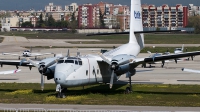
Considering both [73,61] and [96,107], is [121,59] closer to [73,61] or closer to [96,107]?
[73,61]

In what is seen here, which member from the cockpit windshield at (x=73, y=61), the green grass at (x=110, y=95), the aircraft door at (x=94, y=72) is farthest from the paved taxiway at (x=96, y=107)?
the aircraft door at (x=94, y=72)

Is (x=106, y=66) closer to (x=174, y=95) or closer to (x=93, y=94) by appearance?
(x=93, y=94)

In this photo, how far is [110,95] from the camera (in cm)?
3334

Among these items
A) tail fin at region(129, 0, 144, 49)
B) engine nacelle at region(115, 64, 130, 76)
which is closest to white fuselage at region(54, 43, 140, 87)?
engine nacelle at region(115, 64, 130, 76)

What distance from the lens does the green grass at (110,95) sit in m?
30.0

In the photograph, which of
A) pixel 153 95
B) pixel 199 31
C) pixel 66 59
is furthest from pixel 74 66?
pixel 199 31

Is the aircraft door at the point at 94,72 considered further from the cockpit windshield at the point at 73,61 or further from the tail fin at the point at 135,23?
the tail fin at the point at 135,23

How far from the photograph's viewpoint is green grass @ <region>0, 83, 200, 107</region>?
29953mm

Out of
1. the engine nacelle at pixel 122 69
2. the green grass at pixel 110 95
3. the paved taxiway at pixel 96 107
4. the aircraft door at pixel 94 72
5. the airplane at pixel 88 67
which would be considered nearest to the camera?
the paved taxiway at pixel 96 107

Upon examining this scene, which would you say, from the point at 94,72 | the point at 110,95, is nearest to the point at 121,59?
the point at 94,72

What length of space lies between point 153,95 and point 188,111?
7753 mm

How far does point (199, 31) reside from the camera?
199750 mm

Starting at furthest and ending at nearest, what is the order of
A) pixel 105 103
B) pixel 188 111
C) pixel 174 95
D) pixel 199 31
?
pixel 199 31
pixel 174 95
pixel 105 103
pixel 188 111

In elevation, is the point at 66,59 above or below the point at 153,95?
above
